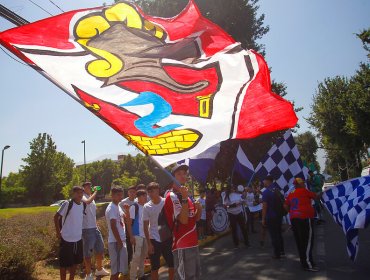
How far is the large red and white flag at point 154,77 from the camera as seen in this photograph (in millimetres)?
4262

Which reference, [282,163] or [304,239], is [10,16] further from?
[282,163]

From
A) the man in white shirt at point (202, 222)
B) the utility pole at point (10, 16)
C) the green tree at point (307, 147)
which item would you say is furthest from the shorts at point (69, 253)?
the green tree at point (307, 147)

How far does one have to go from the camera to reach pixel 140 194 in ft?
22.9

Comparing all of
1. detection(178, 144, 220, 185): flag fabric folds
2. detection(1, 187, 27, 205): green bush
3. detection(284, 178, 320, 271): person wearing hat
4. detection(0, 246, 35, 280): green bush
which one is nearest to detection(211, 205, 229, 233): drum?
detection(284, 178, 320, 271): person wearing hat

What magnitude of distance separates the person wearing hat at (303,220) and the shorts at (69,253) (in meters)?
4.20

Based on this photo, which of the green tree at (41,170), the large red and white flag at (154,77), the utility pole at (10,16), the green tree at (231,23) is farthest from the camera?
the green tree at (41,170)

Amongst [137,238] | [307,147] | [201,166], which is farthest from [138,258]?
[307,147]

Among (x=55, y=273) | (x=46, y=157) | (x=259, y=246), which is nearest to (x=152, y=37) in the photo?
(x=55, y=273)

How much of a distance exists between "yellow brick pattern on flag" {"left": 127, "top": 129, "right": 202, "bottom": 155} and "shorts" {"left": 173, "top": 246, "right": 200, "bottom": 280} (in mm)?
1394

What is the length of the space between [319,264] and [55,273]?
5514 mm

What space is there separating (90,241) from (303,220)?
4.26 m

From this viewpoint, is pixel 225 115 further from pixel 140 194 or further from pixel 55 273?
pixel 55 273

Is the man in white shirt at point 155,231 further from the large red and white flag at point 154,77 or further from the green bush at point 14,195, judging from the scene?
the green bush at point 14,195

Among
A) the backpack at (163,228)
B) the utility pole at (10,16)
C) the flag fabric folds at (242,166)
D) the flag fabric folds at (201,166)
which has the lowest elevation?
the backpack at (163,228)
